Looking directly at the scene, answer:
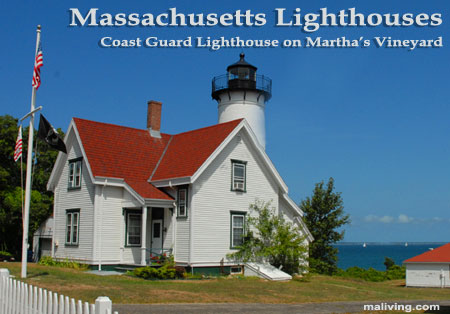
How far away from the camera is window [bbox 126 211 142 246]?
25781mm

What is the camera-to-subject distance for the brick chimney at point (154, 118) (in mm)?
30328

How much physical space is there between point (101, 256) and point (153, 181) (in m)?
4.41

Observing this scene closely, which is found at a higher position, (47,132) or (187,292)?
(47,132)

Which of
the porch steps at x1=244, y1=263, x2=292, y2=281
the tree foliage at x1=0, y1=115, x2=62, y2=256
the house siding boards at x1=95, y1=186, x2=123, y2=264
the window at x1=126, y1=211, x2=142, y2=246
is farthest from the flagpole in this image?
the tree foliage at x1=0, y1=115, x2=62, y2=256

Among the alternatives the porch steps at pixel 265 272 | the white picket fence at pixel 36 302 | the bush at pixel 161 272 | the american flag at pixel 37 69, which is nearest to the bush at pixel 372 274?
the porch steps at pixel 265 272

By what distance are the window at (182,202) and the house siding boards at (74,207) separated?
410cm

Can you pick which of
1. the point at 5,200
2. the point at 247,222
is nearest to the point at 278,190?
the point at 247,222

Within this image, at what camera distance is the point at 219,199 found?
25.7 metres

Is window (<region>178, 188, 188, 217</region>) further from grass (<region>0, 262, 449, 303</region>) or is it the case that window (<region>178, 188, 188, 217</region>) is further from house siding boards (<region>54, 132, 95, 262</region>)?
grass (<region>0, 262, 449, 303</region>)

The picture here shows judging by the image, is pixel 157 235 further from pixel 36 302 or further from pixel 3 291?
pixel 36 302

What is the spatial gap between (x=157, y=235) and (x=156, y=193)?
2271 millimetres

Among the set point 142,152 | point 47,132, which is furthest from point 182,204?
point 47,132

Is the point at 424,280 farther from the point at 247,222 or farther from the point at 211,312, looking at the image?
the point at 211,312

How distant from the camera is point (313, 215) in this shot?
1430 inches
